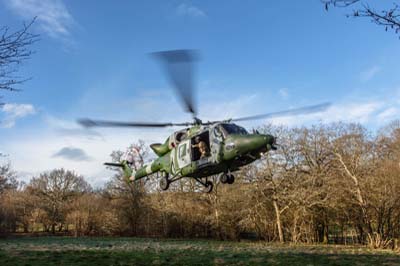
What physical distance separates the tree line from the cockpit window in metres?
8.62

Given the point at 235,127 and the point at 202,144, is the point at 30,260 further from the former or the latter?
the point at 235,127

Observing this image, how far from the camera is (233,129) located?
37.4ft

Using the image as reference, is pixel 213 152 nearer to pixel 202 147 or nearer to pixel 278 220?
pixel 202 147

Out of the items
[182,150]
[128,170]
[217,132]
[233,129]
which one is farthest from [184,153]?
[128,170]

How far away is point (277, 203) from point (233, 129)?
76.5 ft

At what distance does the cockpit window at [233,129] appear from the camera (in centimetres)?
1123

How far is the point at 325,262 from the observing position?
14945mm

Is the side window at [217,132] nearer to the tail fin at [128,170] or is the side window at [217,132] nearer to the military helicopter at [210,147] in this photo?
the military helicopter at [210,147]

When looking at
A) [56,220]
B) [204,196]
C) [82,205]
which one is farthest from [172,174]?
[56,220]

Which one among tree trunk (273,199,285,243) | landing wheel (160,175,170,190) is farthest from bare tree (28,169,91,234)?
landing wheel (160,175,170,190)

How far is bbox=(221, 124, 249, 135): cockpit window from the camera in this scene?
1123 centimetres

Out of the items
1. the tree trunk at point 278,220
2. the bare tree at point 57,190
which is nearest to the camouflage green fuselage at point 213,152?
the tree trunk at point 278,220

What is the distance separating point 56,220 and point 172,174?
1640 inches

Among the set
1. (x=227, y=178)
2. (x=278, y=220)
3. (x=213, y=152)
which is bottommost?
(x=278, y=220)
